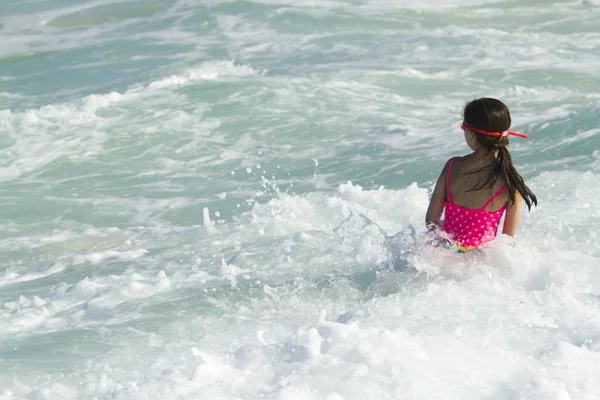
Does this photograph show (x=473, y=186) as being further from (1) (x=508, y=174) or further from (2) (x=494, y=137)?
(2) (x=494, y=137)

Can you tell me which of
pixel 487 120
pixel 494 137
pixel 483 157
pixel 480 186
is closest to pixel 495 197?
pixel 480 186

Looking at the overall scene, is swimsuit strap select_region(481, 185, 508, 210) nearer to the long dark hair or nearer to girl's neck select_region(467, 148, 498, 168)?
the long dark hair

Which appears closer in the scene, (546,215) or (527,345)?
(527,345)

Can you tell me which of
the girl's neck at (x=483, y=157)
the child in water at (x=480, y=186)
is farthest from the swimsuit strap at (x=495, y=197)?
the girl's neck at (x=483, y=157)

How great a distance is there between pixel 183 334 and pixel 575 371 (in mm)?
2118

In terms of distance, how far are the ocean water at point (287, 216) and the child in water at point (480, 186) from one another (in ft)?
0.46

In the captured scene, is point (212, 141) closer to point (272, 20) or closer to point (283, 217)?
point (283, 217)

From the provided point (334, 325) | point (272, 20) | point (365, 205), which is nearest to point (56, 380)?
point (334, 325)

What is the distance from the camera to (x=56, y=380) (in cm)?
447

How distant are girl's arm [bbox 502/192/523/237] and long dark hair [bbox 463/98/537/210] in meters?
0.05

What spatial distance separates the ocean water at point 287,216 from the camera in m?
4.20

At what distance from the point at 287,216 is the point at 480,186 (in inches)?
101

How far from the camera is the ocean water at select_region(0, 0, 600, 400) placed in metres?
4.20

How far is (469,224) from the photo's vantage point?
17.0 ft
